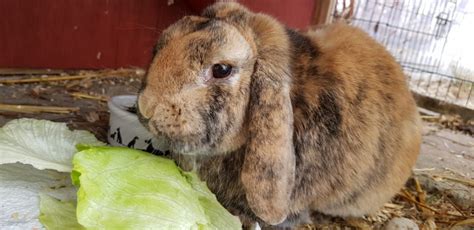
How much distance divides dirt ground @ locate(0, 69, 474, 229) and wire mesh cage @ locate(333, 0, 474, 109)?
3.08ft

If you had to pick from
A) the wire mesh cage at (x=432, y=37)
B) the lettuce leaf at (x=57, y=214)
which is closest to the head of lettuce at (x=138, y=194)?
the lettuce leaf at (x=57, y=214)

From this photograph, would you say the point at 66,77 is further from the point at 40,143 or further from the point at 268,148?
the point at 268,148

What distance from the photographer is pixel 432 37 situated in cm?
488

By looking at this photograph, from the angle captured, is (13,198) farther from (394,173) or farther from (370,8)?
(370,8)

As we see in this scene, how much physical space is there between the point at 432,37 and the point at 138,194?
4.39m

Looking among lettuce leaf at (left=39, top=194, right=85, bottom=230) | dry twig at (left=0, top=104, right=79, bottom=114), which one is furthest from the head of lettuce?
dry twig at (left=0, top=104, right=79, bottom=114)

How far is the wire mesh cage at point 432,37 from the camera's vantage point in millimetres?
4527

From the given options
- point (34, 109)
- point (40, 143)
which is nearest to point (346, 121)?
point (40, 143)

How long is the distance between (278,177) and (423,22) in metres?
3.98

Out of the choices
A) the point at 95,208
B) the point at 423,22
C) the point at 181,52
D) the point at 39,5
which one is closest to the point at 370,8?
the point at 423,22

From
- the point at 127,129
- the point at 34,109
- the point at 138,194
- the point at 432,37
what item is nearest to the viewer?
the point at 138,194

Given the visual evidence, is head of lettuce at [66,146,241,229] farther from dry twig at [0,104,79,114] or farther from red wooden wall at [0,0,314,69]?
red wooden wall at [0,0,314,69]

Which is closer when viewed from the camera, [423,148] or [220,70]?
[220,70]

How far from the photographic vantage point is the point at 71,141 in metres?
1.61
